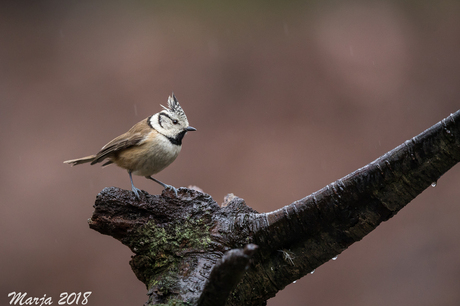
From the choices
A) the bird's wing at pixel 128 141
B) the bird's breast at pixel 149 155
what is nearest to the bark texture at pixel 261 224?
the bird's breast at pixel 149 155

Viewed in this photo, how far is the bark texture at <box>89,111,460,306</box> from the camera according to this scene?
134 cm

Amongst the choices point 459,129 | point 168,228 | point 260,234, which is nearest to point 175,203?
point 168,228

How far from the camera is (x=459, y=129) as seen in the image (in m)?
1.21

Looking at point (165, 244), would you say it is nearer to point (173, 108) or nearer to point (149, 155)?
point (149, 155)

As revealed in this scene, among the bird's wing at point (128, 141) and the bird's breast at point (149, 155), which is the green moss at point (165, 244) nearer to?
the bird's breast at point (149, 155)

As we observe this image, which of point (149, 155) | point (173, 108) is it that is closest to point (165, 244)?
point (149, 155)

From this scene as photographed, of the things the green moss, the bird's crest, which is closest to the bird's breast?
the bird's crest

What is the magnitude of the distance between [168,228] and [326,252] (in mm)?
705

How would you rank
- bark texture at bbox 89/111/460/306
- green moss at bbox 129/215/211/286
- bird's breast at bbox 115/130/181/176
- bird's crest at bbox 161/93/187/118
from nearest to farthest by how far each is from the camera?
bark texture at bbox 89/111/460/306, green moss at bbox 129/215/211/286, bird's breast at bbox 115/130/181/176, bird's crest at bbox 161/93/187/118

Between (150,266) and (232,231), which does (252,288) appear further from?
(150,266)

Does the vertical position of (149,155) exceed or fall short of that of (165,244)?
it exceeds it

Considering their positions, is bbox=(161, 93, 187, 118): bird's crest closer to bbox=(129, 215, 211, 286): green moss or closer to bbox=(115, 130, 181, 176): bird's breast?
bbox=(115, 130, 181, 176): bird's breast

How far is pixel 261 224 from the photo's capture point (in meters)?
1.59

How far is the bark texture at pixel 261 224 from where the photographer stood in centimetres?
134
